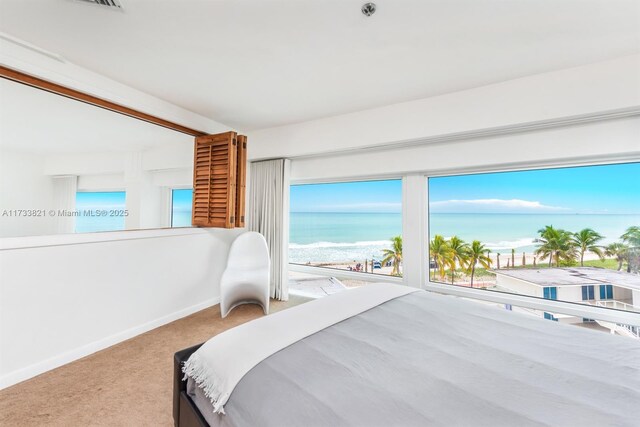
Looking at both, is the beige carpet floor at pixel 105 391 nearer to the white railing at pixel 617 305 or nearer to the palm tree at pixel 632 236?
the white railing at pixel 617 305

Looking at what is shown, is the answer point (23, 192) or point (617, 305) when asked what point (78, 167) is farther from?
point (617, 305)

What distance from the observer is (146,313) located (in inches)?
98.1

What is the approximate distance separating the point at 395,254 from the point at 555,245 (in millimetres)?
1471

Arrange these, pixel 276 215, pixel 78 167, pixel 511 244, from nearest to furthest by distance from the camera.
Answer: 1. pixel 78 167
2. pixel 511 244
3. pixel 276 215

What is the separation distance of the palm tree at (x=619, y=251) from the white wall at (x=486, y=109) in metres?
1.12

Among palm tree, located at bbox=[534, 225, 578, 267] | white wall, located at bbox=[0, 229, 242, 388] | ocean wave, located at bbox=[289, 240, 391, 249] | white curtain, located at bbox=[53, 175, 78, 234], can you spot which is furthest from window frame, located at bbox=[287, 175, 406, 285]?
white curtain, located at bbox=[53, 175, 78, 234]

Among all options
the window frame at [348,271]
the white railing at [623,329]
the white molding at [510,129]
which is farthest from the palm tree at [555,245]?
the window frame at [348,271]

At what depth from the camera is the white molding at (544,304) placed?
2.03 m

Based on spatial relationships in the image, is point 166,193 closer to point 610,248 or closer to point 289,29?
point 289,29

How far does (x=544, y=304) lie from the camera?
2291 millimetres

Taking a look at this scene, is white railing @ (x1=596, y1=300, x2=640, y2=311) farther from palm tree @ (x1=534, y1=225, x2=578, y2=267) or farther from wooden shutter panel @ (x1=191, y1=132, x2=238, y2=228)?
wooden shutter panel @ (x1=191, y1=132, x2=238, y2=228)

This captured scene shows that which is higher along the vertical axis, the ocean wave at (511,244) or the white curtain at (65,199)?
the white curtain at (65,199)

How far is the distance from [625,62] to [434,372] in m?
2.53

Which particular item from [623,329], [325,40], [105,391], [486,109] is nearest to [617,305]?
[623,329]
